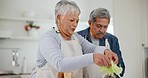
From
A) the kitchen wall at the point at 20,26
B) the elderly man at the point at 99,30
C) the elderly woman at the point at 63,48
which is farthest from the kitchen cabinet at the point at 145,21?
the kitchen wall at the point at 20,26

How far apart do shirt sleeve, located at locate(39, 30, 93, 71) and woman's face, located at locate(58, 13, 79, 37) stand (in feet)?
0.12

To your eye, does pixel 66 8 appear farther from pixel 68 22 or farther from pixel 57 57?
pixel 57 57

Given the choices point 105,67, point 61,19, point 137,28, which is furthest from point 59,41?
point 137,28

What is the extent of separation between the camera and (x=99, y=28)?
0.97 metres

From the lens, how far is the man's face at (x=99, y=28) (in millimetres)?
958

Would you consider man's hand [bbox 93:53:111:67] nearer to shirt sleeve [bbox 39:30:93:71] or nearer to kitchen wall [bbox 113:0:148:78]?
shirt sleeve [bbox 39:30:93:71]

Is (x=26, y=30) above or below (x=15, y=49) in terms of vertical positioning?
above

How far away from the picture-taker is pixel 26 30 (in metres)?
2.31

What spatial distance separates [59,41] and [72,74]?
12 cm

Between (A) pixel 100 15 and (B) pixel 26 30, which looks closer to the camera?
(A) pixel 100 15

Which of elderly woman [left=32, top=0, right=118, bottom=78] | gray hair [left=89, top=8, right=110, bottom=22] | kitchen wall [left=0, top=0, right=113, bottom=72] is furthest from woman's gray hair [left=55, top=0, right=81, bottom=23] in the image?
kitchen wall [left=0, top=0, right=113, bottom=72]

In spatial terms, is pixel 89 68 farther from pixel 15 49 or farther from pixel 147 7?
pixel 15 49

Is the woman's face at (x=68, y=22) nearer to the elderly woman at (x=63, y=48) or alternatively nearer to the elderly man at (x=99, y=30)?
the elderly woman at (x=63, y=48)

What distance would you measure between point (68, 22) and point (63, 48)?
0.29ft
